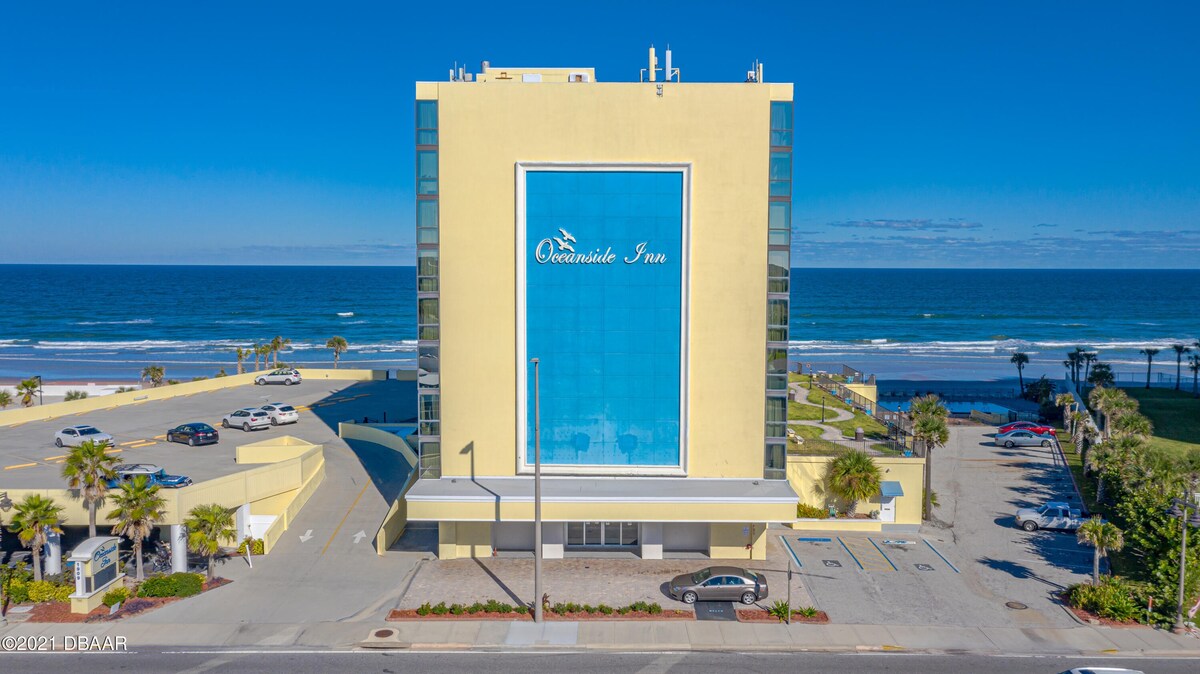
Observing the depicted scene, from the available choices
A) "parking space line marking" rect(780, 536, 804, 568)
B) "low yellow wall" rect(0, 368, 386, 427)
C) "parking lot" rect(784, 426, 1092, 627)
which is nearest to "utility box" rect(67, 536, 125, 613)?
"parking lot" rect(784, 426, 1092, 627)

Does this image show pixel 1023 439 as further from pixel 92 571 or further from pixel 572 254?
pixel 92 571

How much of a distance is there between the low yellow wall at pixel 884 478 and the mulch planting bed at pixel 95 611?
26.2m

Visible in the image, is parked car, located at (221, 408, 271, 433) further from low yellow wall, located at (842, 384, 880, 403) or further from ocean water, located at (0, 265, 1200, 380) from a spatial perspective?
ocean water, located at (0, 265, 1200, 380)

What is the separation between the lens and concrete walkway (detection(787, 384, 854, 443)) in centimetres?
4559

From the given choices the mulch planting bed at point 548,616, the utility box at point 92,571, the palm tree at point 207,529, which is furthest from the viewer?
the palm tree at point 207,529

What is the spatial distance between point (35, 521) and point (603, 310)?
2194cm

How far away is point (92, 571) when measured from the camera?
27.2 meters

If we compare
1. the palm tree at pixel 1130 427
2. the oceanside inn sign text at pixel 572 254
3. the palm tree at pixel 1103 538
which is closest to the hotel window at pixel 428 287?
the oceanside inn sign text at pixel 572 254

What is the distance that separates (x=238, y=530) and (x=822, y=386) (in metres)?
42.6

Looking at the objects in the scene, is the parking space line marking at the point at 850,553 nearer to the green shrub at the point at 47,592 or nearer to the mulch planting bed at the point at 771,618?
the mulch planting bed at the point at 771,618

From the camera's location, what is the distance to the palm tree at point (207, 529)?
2892 cm

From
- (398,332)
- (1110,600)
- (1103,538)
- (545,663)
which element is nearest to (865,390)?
(1103,538)

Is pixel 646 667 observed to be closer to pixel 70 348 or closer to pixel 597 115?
pixel 597 115

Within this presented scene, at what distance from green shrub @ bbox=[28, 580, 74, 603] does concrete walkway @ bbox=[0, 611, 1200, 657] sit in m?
1.83
